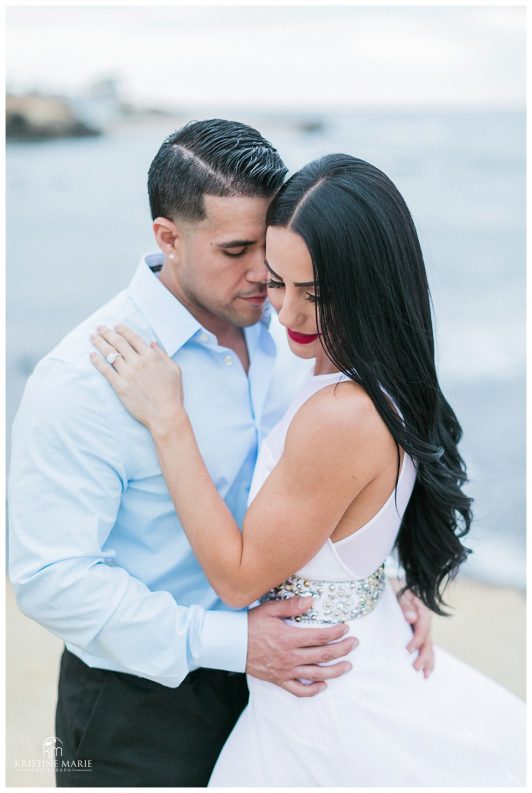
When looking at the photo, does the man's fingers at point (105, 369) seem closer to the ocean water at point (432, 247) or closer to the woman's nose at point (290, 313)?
the woman's nose at point (290, 313)

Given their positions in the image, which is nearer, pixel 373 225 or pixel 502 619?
pixel 373 225

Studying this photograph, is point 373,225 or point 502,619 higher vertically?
point 373,225

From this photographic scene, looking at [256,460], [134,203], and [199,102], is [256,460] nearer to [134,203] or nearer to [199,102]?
[134,203]

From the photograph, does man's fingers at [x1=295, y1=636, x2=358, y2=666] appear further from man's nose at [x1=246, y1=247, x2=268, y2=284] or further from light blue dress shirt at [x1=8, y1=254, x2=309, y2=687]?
man's nose at [x1=246, y1=247, x2=268, y2=284]

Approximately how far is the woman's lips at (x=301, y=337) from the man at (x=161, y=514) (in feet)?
0.74

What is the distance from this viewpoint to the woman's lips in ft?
6.98

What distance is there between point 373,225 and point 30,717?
3.47 meters

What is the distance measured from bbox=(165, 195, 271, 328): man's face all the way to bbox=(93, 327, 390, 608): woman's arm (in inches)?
12.1

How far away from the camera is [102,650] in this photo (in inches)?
83.1

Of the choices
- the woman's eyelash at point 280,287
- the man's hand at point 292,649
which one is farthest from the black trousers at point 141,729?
the woman's eyelash at point 280,287

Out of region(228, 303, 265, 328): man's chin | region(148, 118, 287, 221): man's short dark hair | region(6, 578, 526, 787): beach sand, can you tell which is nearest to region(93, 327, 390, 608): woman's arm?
region(228, 303, 265, 328): man's chin

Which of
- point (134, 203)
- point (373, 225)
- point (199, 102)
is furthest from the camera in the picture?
point (199, 102)

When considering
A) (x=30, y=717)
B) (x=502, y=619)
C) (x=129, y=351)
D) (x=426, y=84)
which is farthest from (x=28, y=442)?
(x=426, y=84)

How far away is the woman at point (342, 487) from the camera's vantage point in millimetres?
1955
